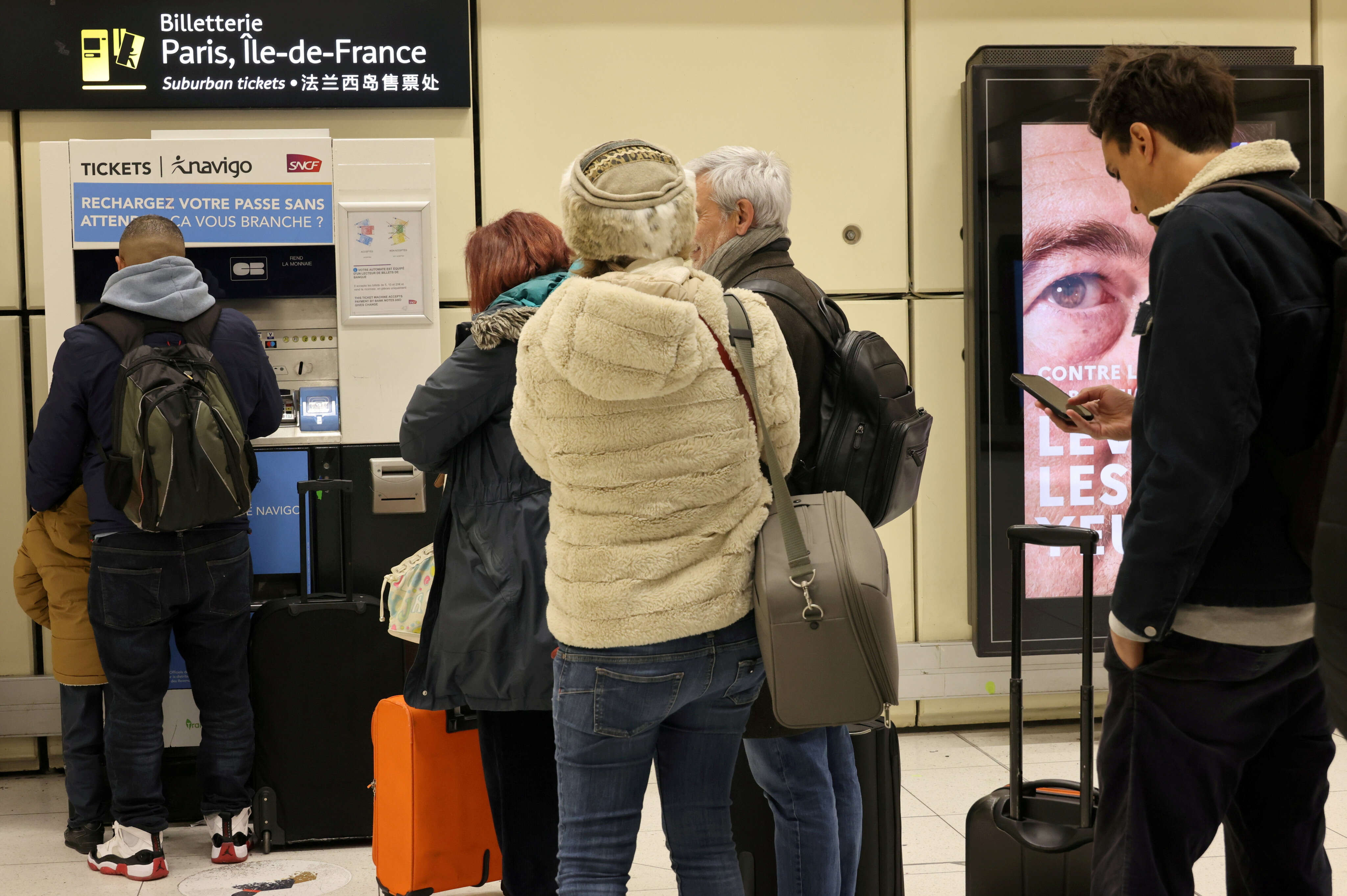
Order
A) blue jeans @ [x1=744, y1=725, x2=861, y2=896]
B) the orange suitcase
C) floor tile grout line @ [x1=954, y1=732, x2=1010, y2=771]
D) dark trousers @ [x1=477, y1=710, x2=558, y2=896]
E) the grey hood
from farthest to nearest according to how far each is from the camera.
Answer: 1. floor tile grout line @ [x1=954, y1=732, x2=1010, y2=771]
2. the grey hood
3. the orange suitcase
4. dark trousers @ [x1=477, y1=710, x2=558, y2=896]
5. blue jeans @ [x1=744, y1=725, x2=861, y2=896]

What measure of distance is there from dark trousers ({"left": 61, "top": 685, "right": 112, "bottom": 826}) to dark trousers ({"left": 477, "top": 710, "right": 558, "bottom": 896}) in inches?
60.3

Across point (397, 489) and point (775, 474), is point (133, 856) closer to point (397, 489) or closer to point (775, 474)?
point (397, 489)

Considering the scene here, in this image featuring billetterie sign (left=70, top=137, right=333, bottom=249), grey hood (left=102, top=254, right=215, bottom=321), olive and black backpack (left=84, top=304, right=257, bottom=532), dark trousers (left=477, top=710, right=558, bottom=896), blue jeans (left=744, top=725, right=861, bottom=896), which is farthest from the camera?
billetterie sign (left=70, top=137, right=333, bottom=249)

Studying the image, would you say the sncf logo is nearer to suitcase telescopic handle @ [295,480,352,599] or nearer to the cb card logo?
the cb card logo

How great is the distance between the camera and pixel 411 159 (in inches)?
133

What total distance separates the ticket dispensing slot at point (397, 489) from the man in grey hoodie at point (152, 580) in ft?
1.18

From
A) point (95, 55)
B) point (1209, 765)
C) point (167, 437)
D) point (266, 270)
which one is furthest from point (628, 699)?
point (95, 55)

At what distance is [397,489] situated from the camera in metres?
3.31

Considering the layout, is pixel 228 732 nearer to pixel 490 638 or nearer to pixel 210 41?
pixel 490 638

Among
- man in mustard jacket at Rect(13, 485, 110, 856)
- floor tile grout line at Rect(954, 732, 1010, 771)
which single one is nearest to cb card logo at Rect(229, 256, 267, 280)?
man in mustard jacket at Rect(13, 485, 110, 856)

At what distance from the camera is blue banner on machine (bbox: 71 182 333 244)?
3268 mm

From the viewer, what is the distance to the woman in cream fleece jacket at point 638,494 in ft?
4.92

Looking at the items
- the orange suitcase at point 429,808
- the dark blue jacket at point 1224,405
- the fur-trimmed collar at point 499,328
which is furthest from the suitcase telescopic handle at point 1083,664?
the orange suitcase at point 429,808

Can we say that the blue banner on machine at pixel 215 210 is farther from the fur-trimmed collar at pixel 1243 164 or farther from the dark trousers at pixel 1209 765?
the dark trousers at pixel 1209 765
